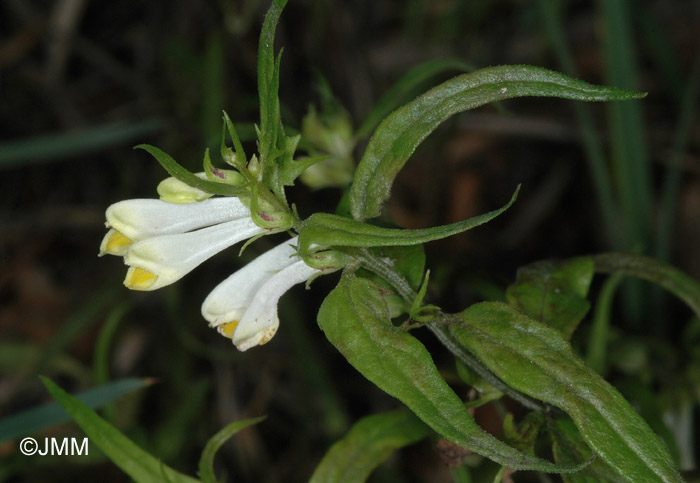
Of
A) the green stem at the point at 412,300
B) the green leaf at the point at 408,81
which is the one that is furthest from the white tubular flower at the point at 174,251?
the green leaf at the point at 408,81

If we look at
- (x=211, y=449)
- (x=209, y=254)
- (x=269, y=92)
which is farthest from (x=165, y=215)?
(x=211, y=449)

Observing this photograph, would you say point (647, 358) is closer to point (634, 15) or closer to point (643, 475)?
point (643, 475)

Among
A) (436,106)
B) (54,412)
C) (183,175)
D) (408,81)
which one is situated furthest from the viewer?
(54,412)

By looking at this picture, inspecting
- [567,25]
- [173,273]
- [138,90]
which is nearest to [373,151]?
[173,273]

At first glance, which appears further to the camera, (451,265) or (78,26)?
(78,26)

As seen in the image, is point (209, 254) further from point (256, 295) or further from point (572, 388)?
point (572, 388)

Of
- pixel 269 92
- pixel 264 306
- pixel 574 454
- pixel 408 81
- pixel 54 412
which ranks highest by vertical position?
pixel 408 81

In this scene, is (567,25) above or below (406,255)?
above
